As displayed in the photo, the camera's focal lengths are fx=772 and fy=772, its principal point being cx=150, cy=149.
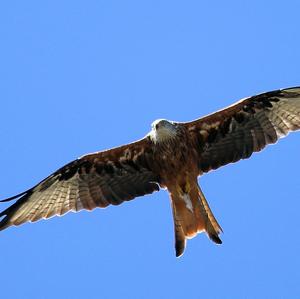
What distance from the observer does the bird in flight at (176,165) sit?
12.3 metres

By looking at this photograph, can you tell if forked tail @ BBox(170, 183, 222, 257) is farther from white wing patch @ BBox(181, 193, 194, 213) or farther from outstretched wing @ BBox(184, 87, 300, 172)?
outstretched wing @ BBox(184, 87, 300, 172)

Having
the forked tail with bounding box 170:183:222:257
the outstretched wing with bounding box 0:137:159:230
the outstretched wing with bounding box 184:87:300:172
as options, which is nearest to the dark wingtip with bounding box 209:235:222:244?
the forked tail with bounding box 170:183:222:257

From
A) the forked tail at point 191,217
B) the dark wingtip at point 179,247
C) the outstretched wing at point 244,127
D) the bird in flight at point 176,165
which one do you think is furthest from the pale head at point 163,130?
the dark wingtip at point 179,247

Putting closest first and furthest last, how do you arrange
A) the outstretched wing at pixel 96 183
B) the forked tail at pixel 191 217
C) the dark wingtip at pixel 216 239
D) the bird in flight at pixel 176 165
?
the dark wingtip at pixel 216 239, the forked tail at pixel 191 217, the bird in flight at pixel 176 165, the outstretched wing at pixel 96 183

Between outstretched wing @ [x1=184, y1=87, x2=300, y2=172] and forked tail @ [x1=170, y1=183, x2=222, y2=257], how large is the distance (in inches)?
22.8

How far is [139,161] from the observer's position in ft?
41.9

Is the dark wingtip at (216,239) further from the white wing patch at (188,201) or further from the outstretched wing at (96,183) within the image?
the outstretched wing at (96,183)

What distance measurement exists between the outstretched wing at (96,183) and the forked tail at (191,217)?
0.60m

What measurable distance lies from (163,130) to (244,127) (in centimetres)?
143

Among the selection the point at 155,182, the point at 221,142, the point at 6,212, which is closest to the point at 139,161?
the point at 155,182

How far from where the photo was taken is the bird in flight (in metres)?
12.3

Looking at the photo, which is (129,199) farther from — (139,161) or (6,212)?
(6,212)

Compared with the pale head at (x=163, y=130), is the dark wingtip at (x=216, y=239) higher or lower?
lower

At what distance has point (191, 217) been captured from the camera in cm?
1233
